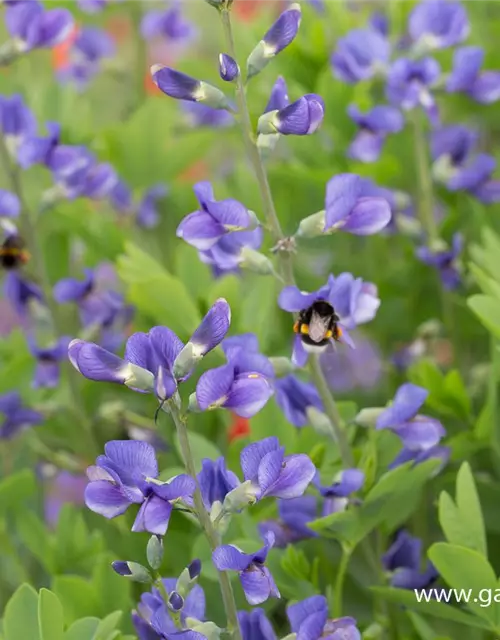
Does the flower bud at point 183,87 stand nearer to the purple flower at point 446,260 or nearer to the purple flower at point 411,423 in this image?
the purple flower at point 411,423

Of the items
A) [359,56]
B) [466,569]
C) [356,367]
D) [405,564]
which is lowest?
[356,367]

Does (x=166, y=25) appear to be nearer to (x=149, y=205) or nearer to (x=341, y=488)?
(x=149, y=205)

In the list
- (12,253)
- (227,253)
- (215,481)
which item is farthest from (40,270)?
(215,481)

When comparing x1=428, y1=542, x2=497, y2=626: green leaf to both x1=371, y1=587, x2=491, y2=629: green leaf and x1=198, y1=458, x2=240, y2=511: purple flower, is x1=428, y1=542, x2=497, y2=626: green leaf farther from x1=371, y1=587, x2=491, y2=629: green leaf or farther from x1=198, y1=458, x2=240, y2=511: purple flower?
x1=198, y1=458, x2=240, y2=511: purple flower

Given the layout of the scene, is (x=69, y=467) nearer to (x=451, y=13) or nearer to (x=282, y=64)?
(x=282, y=64)

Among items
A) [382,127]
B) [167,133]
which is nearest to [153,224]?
[167,133]

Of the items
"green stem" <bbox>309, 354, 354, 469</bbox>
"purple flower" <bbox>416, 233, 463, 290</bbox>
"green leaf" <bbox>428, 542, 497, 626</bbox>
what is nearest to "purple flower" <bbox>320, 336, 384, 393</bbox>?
"purple flower" <bbox>416, 233, 463, 290</bbox>

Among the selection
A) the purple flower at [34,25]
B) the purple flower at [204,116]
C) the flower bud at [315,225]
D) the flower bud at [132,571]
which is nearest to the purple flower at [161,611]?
the flower bud at [132,571]
